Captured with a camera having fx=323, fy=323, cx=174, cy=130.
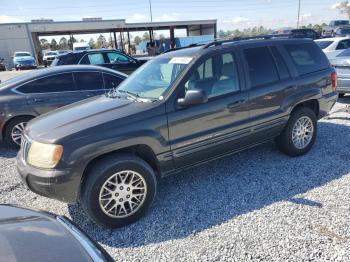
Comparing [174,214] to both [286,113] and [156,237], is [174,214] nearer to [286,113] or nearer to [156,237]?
[156,237]

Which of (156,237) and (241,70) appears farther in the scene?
(241,70)

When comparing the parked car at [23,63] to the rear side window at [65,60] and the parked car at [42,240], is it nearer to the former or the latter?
the rear side window at [65,60]

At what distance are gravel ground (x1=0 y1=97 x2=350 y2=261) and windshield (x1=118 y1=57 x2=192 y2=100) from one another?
1.32 metres

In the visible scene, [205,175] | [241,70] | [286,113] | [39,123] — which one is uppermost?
[241,70]

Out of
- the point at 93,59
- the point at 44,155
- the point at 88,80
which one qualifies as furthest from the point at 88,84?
the point at 93,59

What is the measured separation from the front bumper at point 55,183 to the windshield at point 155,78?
131 cm

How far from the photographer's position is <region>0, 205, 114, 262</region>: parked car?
178cm

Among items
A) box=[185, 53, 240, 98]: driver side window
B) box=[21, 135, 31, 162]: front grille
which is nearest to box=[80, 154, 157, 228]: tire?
box=[21, 135, 31, 162]: front grille

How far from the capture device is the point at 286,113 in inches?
185

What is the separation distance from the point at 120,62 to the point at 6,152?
6.71m

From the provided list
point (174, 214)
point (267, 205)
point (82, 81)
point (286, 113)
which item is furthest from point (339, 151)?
point (82, 81)

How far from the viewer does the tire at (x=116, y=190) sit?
329 centimetres

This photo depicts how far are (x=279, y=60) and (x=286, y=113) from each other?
2.55 feet

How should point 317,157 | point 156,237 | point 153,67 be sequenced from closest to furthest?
1. point 156,237
2. point 153,67
3. point 317,157
